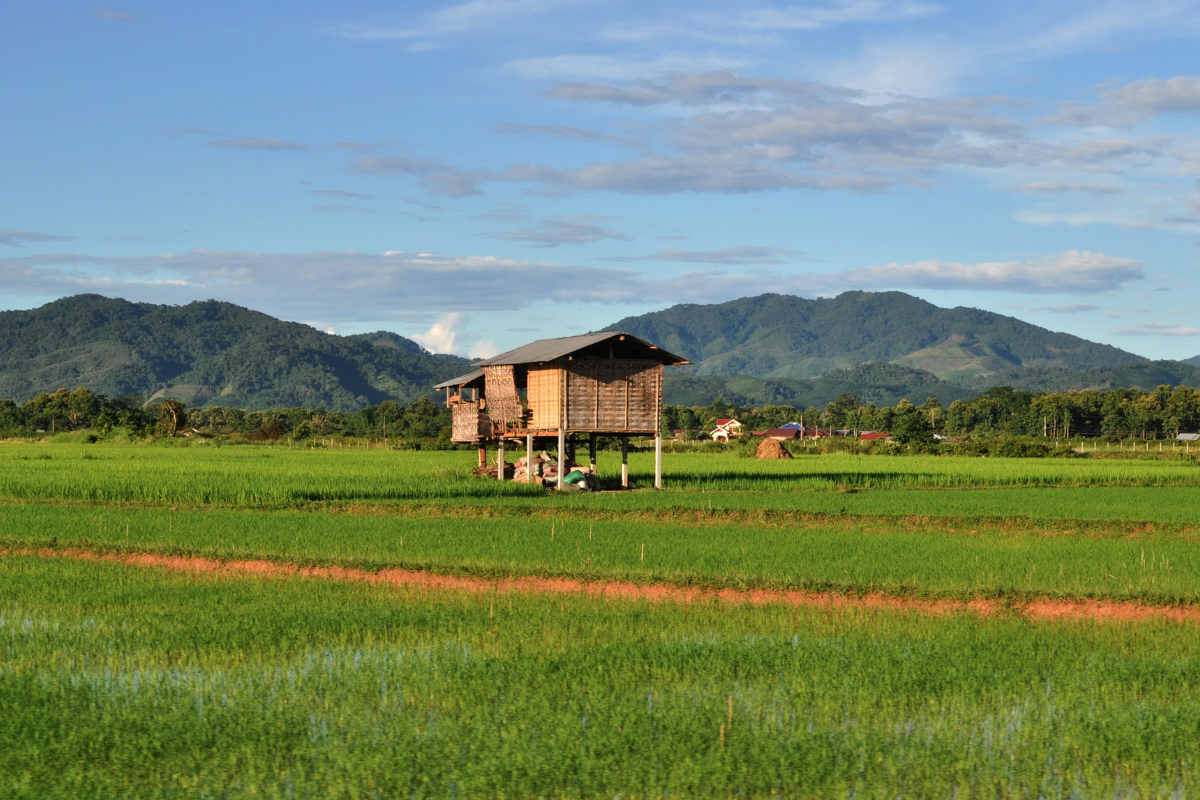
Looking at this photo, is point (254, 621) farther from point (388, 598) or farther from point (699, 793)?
point (699, 793)

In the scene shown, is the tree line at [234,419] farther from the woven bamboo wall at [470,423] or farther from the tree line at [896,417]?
the woven bamboo wall at [470,423]

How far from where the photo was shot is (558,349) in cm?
3344

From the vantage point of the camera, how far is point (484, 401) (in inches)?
1497

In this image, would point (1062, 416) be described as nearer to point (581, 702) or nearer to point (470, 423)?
point (470, 423)

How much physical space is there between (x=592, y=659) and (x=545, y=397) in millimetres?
23661

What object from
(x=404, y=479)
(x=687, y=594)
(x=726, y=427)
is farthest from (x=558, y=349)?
Result: (x=726, y=427)

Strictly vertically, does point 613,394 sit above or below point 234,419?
below

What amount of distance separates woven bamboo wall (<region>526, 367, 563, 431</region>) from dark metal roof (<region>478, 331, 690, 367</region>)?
1.70 ft

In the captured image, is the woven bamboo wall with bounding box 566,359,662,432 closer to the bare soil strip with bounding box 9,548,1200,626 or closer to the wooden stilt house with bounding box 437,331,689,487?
the wooden stilt house with bounding box 437,331,689,487

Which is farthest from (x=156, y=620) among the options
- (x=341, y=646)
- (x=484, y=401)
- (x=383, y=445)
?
(x=383, y=445)

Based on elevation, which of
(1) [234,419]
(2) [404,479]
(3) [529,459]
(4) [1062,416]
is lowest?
(2) [404,479]

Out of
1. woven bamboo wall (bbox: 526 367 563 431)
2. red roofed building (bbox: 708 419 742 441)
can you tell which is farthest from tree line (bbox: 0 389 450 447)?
woven bamboo wall (bbox: 526 367 563 431)

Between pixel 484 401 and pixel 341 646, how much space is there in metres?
27.3

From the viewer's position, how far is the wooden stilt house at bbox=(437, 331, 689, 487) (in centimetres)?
3273
